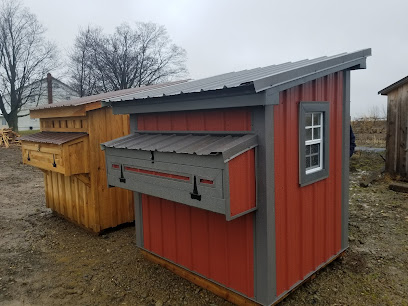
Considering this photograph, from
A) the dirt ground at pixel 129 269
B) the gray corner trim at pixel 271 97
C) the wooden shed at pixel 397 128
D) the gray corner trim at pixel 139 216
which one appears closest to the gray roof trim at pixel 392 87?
the wooden shed at pixel 397 128

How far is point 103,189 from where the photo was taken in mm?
5906

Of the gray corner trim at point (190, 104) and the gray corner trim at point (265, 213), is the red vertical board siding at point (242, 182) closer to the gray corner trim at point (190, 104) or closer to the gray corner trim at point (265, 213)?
the gray corner trim at point (265, 213)

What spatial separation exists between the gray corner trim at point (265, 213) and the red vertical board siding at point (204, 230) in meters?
0.09

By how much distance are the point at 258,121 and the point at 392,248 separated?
3544 millimetres

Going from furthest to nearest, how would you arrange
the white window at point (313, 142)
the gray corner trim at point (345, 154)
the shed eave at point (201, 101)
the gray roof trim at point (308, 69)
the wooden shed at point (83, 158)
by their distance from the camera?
the wooden shed at point (83, 158), the gray corner trim at point (345, 154), the white window at point (313, 142), the shed eave at point (201, 101), the gray roof trim at point (308, 69)

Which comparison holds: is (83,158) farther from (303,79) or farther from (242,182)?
(303,79)

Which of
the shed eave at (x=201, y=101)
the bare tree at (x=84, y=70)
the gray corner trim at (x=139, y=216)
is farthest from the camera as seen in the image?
the bare tree at (x=84, y=70)

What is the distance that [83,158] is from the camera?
5586mm

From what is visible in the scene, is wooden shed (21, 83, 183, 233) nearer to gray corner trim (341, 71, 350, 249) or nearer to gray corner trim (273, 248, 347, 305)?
gray corner trim (273, 248, 347, 305)

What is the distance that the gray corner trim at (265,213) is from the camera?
308 centimetres

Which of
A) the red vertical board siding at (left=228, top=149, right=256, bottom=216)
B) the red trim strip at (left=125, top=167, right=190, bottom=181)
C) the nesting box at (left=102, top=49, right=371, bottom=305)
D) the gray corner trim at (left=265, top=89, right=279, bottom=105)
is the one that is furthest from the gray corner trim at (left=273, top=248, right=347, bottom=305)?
the gray corner trim at (left=265, top=89, right=279, bottom=105)

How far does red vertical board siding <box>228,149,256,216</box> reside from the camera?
112 inches

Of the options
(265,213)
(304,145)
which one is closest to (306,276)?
(265,213)

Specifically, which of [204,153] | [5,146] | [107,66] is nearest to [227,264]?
[204,153]
